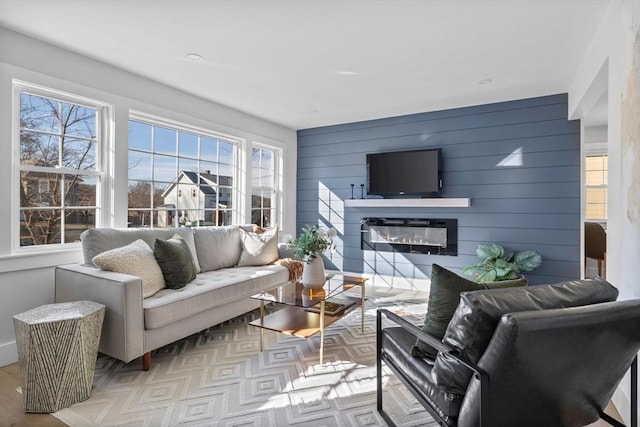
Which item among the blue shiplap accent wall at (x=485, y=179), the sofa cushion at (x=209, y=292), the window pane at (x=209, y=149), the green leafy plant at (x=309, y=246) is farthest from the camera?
the window pane at (x=209, y=149)

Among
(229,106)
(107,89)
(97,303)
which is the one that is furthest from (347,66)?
(97,303)

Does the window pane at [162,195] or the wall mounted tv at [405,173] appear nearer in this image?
the window pane at [162,195]

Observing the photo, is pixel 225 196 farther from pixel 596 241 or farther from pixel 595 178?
pixel 595 178

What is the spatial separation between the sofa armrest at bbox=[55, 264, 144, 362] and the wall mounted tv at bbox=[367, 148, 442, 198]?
3.61 m

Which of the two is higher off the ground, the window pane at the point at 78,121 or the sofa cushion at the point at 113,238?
the window pane at the point at 78,121

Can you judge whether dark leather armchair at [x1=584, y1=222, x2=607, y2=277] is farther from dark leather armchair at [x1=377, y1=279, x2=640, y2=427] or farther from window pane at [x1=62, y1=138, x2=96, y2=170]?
window pane at [x1=62, y1=138, x2=96, y2=170]

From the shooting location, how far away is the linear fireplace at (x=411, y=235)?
483 centimetres

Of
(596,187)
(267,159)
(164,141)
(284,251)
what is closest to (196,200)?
(164,141)

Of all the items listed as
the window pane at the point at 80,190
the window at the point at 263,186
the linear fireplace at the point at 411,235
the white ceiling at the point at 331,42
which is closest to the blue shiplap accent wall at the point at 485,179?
the linear fireplace at the point at 411,235

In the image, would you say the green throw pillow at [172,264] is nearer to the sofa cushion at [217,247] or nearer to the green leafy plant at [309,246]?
the sofa cushion at [217,247]

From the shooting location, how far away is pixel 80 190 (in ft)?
10.6

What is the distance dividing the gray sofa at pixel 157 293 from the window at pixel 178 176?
513 millimetres

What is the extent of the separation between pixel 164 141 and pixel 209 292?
202 cm

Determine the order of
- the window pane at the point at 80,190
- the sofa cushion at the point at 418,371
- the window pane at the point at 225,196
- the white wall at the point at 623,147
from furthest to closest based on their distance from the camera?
the window pane at the point at 225,196 → the window pane at the point at 80,190 → the white wall at the point at 623,147 → the sofa cushion at the point at 418,371
